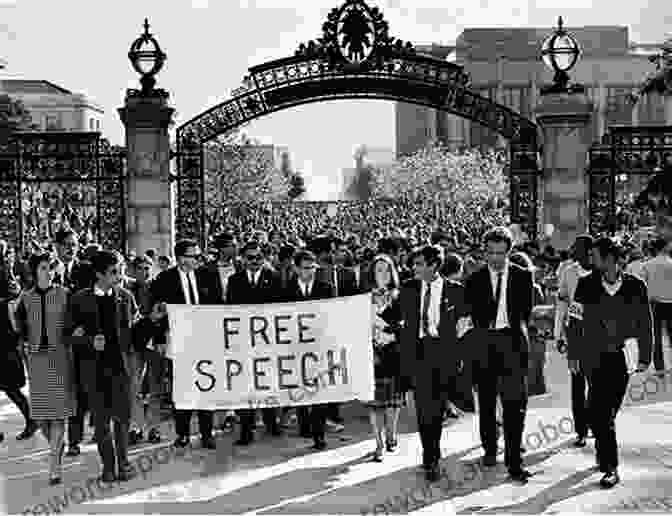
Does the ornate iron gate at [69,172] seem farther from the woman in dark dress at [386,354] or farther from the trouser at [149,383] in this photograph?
the woman in dark dress at [386,354]

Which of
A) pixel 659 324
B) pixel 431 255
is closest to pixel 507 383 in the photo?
pixel 431 255

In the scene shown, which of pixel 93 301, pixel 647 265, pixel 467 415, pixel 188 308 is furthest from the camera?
pixel 647 265

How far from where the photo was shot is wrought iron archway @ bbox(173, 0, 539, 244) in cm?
1661

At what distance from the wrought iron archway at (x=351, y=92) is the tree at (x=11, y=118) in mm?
36279

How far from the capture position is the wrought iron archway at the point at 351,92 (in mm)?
16609

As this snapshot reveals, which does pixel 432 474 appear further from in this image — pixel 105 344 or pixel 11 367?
pixel 11 367

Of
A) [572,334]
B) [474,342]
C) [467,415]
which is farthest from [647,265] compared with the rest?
[474,342]

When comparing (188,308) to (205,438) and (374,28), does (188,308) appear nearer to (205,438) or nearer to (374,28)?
(205,438)

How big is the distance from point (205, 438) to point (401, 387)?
1795 mm

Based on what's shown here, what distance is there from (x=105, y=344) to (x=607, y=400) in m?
3.69

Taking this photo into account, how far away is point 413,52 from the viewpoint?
16844 millimetres

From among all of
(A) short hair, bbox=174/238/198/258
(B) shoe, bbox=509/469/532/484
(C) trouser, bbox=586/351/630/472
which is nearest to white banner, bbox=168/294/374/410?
(A) short hair, bbox=174/238/198/258

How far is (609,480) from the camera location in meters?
7.92

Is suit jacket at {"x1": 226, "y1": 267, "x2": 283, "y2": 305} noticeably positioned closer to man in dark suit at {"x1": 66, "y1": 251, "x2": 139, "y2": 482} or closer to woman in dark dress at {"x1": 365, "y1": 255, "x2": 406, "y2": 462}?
woman in dark dress at {"x1": 365, "y1": 255, "x2": 406, "y2": 462}
